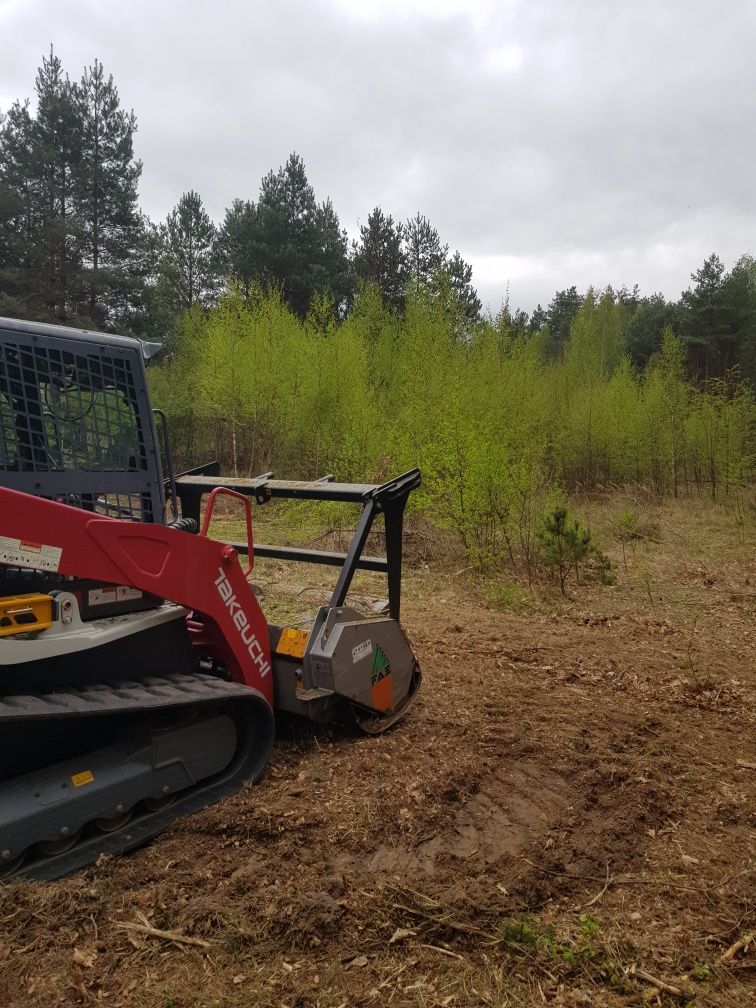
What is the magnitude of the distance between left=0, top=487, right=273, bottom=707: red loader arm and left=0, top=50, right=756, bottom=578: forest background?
7254mm

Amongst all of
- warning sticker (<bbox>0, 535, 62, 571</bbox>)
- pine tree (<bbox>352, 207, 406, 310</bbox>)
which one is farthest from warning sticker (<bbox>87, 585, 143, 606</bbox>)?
pine tree (<bbox>352, 207, 406, 310</bbox>)

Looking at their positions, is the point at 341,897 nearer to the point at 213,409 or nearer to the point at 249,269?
the point at 213,409

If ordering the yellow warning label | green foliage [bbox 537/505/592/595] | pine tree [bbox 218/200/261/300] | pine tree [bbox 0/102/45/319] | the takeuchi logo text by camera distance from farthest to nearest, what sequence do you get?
pine tree [bbox 218/200/261/300] < pine tree [bbox 0/102/45/319] < green foliage [bbox 537/505/592/595] < the yellow warning label < the takeuchi logo text

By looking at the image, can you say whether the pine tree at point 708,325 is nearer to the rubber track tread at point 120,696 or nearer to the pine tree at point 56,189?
the pine tree at point 56,189

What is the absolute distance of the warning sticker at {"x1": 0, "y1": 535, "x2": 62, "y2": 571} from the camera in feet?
7.97

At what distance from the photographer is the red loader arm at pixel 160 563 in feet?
8.20

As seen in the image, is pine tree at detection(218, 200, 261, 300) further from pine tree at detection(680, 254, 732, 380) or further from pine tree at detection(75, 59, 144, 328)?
pine tree at detection(680, 254, 732, 380)

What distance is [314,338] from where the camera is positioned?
65.0ft

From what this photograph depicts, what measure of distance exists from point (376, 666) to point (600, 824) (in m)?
1.34

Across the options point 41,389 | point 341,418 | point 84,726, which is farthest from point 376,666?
point 341,418

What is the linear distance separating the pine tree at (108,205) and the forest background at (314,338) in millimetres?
53

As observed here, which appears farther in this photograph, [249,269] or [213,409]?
[249,269]

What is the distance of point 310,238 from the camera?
86.1 ft

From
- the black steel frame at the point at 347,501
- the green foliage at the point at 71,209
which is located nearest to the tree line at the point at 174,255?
the green foliage at the point at 71,209
